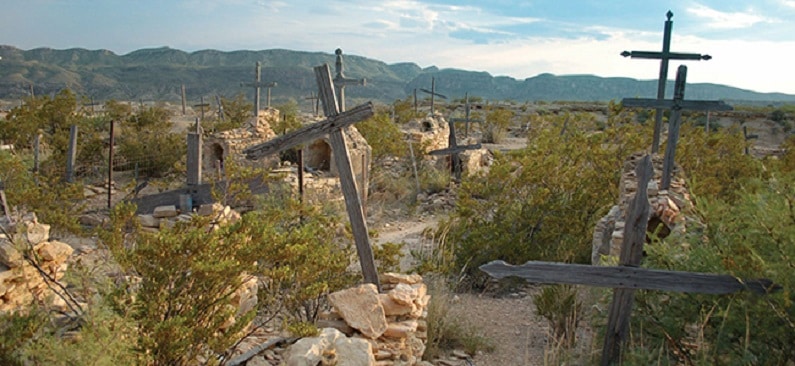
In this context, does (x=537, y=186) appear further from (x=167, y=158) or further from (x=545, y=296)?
(x=167, y=158)

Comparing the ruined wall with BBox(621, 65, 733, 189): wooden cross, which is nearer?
BBox(621, 65, 733, 189): wooden cross

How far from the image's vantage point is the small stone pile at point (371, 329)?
4.35 metres

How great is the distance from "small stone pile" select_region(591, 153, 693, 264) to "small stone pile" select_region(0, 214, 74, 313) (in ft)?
17.3

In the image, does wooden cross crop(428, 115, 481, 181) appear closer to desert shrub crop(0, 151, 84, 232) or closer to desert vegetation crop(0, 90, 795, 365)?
desert vegetation crop(0, 90, 795, 365)

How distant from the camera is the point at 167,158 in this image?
1714cm

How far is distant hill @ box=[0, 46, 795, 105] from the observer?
72875mm

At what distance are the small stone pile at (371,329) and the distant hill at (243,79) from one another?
57.4 m

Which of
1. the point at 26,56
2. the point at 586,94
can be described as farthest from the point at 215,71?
the point at 586,94

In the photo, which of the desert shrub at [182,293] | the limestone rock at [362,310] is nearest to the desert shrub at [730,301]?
the limestone rock at [362,310]

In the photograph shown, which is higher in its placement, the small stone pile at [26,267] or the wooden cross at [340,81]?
the wooden cross at [340,81]

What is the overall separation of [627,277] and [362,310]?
2.25 metres

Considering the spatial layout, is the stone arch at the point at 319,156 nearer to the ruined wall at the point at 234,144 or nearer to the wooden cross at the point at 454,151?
Answer: the ruined wall at the point at 234,144

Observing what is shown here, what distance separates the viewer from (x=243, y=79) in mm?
79062

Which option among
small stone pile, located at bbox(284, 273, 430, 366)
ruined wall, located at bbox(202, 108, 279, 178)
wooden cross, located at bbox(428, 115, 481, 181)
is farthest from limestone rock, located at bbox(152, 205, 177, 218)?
wooden cross, located at bbox(428, 115, 481, 181)
